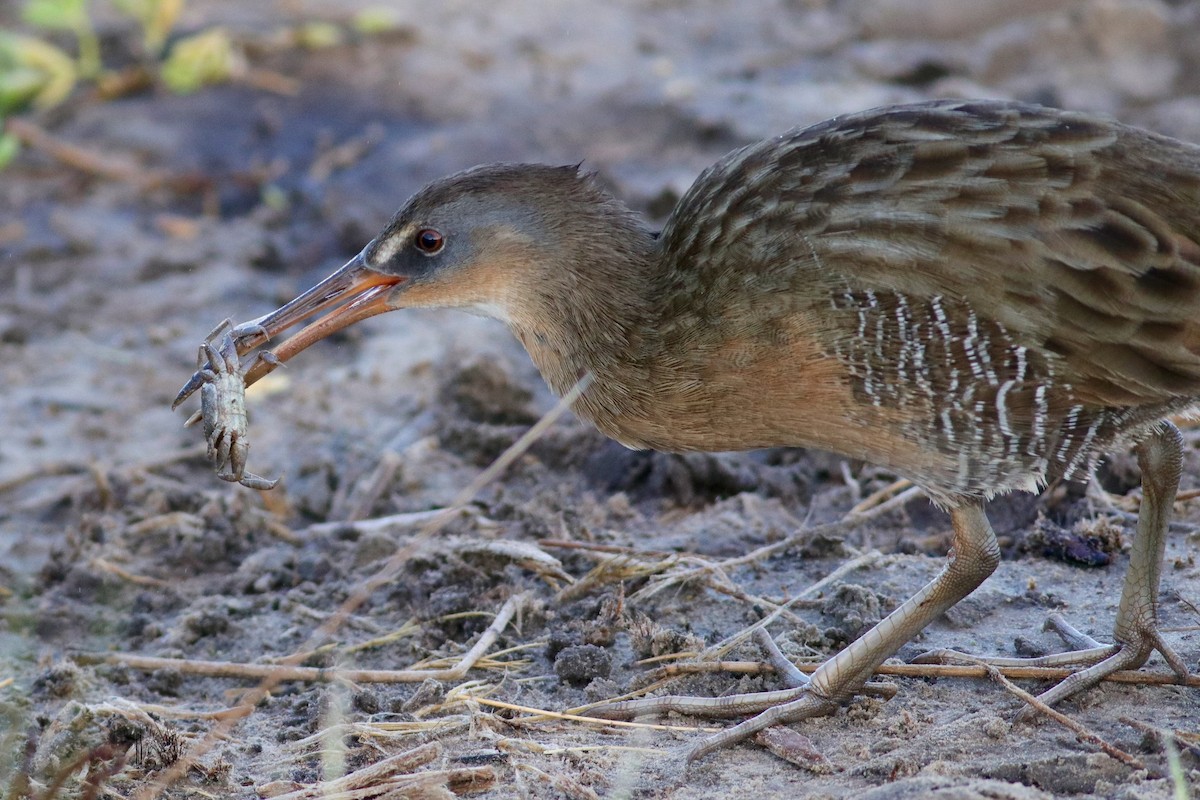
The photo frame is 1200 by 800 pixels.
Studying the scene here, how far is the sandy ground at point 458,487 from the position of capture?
3205mm

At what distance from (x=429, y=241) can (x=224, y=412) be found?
684 mm

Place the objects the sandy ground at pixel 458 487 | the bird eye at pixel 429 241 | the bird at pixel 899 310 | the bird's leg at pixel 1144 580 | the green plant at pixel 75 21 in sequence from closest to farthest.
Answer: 1. the bird at pixel 899 310
2. the sandy ground at pixel 458 487
3. the bird's leg at pixel 1144 580
4. the bird eye at pixel 429 241
5. the green plant at pixel 75 21

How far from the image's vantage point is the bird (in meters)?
3.06

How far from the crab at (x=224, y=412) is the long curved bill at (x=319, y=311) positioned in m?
0.07

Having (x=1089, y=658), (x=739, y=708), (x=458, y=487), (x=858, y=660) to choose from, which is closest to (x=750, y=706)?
(x=739, y=708)

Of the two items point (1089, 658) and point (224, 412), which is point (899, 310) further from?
point (224, 412)

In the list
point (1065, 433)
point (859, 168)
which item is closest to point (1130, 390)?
point (1065, 433)

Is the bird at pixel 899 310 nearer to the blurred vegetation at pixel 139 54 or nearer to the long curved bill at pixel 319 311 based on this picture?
the long curved bill at pixel 319 311

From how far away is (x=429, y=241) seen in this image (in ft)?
11.8

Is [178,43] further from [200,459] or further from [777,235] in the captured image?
[777,235]

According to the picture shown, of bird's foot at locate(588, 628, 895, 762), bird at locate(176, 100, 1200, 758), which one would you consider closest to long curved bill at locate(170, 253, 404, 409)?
bird at locate(176, 100, 1200, 758)

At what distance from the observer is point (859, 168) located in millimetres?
3203

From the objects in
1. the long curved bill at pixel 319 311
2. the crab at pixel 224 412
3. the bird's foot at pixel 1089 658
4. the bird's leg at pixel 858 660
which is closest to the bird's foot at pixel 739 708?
the bird's leg at pixel 858 660

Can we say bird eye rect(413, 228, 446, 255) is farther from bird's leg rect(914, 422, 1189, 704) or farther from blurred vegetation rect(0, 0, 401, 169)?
blurred vegetation rect(0, 0, 401, 169)
